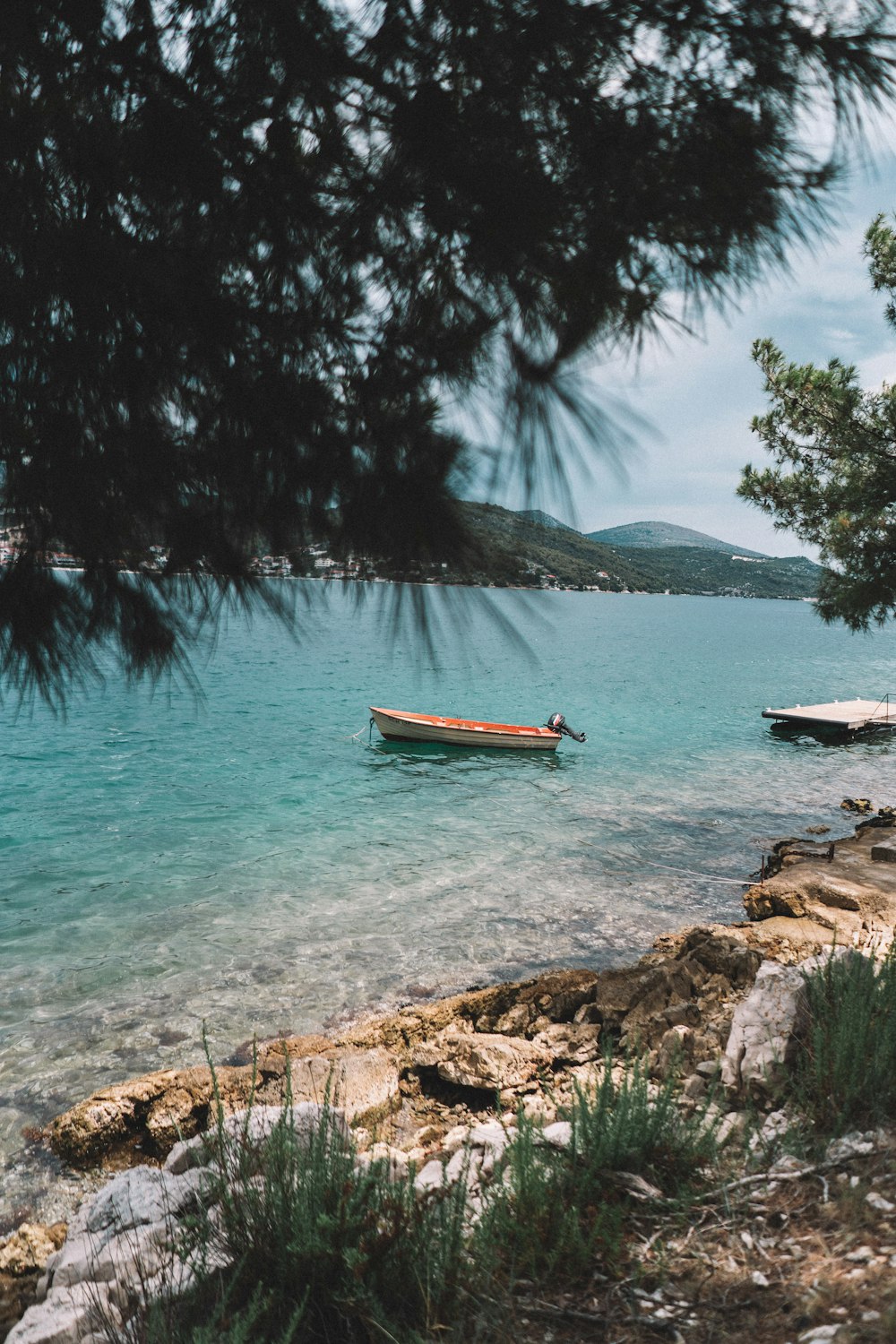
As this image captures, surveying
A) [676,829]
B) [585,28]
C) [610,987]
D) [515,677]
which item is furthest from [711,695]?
[585,28]

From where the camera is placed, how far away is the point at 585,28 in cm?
171

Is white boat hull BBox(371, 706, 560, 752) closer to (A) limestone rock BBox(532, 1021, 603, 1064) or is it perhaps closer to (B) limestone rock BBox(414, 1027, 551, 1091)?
(A) limestone rock BBox(532, 1021, 603, 1064)

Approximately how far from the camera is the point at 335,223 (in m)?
1.82

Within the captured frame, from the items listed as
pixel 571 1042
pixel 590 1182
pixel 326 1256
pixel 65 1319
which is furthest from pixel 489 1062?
pixel 326 1256

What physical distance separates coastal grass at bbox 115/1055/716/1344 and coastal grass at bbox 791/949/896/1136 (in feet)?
1.90

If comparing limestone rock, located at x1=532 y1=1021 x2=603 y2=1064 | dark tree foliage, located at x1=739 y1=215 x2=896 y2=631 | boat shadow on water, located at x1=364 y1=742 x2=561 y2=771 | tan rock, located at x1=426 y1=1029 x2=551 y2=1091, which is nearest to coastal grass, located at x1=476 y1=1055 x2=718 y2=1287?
tan rock, located at x1=426 y1=1029 x2=551 y2=1091

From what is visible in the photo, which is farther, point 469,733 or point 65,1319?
point 469,733

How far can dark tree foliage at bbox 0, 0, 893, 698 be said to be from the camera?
5.57 feet

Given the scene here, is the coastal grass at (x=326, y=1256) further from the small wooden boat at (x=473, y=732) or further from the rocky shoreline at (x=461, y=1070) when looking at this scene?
the small wooden boat at (x=473, y=732)

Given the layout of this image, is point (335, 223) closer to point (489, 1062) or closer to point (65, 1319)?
point (65, 1319)

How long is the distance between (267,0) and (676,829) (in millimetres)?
15471

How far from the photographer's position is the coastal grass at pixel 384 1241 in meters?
2.26

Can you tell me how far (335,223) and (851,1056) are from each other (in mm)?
3559

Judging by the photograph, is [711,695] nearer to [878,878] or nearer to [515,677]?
[515,677]
